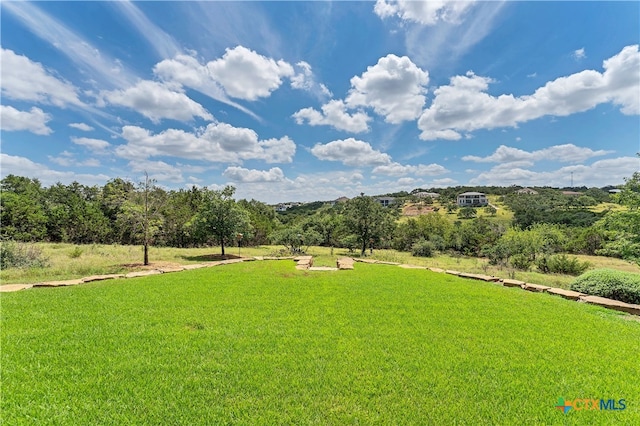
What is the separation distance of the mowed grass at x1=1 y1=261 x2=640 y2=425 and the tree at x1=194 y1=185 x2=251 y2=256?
12.1 meters

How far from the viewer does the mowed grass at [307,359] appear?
10.8 feet

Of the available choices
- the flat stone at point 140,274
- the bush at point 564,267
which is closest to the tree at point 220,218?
the flat stone at point 140,274

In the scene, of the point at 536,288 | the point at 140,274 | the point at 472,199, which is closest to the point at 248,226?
the point at 140,274

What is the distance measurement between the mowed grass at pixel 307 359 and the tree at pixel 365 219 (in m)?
18.1

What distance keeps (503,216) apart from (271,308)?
6348 cm

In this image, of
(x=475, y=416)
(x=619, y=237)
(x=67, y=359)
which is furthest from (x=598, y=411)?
(x=619, y=237)

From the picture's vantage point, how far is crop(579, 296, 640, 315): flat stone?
299 inches

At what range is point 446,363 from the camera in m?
4.32

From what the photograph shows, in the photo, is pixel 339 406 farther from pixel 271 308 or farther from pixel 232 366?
pixel 271 308

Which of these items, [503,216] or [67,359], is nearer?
[67,359]

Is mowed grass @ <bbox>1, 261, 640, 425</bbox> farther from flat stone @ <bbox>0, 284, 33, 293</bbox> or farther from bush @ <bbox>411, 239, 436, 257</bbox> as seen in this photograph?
bush @ <bbox>411, 239, 436, 257</bbox>

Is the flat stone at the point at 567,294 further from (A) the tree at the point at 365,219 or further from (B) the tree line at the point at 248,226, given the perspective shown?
(A) the tree at the point at 365,219

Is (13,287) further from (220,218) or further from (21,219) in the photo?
(21,219)

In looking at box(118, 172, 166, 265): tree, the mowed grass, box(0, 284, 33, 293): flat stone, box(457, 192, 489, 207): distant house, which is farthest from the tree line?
box(457, 192, 489, 207): distant house
